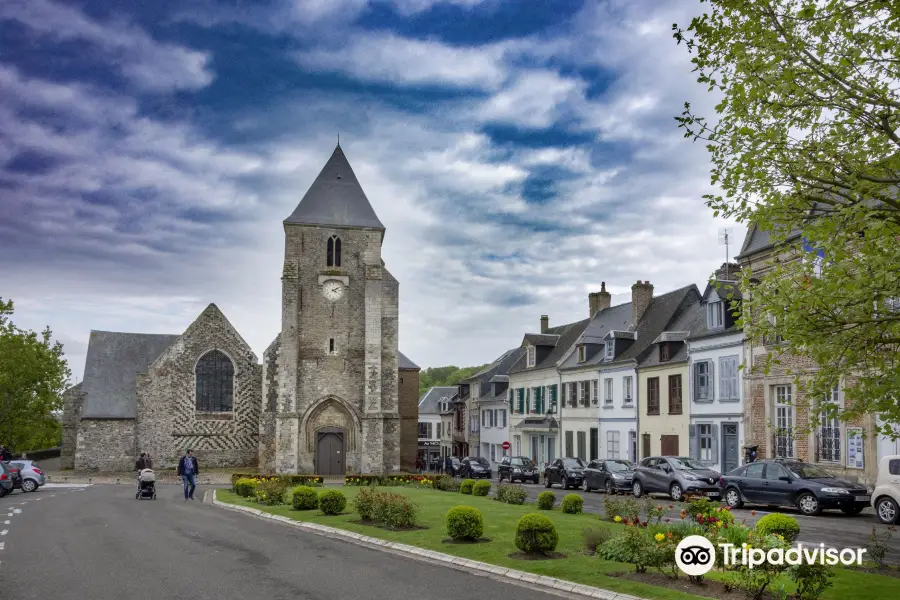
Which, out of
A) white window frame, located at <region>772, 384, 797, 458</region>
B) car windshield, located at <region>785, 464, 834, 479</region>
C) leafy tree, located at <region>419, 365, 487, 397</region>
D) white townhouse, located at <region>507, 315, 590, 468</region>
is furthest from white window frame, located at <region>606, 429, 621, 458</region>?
leafy tree, located at <region>419, 365, 487, 397</region>

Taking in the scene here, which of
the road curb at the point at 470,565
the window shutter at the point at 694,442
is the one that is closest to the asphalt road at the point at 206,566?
the road curb at the point at 470,565

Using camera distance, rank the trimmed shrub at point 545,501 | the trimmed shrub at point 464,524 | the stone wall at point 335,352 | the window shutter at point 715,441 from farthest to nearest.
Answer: the stone wall at point 335,352 → the window shutter at point 715,441 → the trimmed shrub at point 545,501 → the trimmed shrub at point 464,524

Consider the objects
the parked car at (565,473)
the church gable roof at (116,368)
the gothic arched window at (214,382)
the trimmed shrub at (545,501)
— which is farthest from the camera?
the gothic arched window at (214,382)

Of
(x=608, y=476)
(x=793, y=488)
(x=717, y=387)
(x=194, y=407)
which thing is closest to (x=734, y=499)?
(x=793, y=488)

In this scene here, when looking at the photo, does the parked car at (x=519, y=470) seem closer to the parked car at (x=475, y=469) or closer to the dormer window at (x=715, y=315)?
the parked car at (x=475, y=469)

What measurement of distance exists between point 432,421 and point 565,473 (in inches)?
1960

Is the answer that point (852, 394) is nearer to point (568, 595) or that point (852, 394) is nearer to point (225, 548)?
point (568, 595)

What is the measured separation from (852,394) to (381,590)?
6.61m

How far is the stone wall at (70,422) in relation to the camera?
51.5 m

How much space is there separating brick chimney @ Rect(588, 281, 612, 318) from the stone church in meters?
12.8

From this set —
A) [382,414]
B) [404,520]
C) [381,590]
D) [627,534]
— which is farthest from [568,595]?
[382,414]

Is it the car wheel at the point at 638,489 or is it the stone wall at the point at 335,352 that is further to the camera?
the stone wall at the point at 335,352

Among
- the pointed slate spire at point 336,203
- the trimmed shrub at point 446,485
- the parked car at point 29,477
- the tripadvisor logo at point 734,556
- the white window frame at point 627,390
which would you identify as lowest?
the parked car at point 29,477

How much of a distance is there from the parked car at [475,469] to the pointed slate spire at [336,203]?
14.1 m
